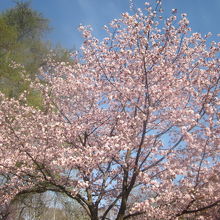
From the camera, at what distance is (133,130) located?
658 cm

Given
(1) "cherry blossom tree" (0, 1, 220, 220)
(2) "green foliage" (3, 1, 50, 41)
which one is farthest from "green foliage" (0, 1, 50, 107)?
(1) "cherry blossom tree" (0, 1, 220, 220)

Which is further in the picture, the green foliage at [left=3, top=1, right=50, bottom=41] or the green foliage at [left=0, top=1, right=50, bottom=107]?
the green foliage at [left=3, top=1, right=50, bottom=41]

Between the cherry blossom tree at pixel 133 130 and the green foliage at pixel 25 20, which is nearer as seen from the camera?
the cherry blossom tree at pixel 133 130

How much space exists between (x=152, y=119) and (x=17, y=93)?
25.2 feet

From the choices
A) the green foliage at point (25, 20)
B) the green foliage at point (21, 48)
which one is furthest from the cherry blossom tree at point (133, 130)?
the green foliage at point (25, 20)

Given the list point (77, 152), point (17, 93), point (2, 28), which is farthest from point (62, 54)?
point (77, 152)

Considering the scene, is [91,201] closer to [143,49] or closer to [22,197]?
[143,49]

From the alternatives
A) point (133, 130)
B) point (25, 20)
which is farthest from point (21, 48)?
point (133, 130)

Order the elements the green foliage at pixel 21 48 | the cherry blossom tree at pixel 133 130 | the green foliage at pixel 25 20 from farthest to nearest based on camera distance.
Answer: the green foliage at pixel 25 20
the green foliage at pixel 21 48
the cherry blossom tree at pixel 133 130

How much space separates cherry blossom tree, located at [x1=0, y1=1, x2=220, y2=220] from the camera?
19.9 ft

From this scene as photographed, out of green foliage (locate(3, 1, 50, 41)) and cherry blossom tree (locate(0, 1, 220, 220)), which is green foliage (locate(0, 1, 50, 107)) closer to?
green foliage (locate(3, 1, 50, 41))

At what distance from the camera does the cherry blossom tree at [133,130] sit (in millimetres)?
6062

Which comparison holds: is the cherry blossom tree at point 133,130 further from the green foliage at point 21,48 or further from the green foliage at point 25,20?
the green foliage at point 25,20

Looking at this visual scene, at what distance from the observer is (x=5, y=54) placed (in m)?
13.2
